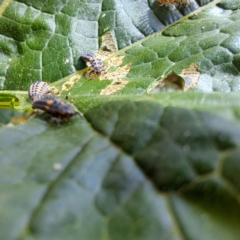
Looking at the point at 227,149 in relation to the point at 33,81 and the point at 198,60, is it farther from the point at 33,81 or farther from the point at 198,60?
the point at 33,81

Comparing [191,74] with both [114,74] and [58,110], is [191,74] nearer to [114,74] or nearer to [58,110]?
[114,74]

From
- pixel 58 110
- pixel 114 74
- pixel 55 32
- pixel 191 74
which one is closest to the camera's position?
pixel 58 110

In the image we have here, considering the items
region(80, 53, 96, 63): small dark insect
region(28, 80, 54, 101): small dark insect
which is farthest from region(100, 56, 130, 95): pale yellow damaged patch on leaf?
region(28, 80, 54, 101): small dark insect

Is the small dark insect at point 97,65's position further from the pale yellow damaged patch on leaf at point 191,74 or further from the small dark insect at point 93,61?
the pale yellow damaged patch on leaf at point 191,74

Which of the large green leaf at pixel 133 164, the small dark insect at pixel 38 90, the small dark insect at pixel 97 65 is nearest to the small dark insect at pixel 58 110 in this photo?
the large green leaf at pixel 133 164

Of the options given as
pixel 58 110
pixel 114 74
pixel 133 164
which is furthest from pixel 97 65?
pixel 133 164

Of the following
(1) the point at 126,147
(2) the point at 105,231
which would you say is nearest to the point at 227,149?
(1) the point at 126,147
